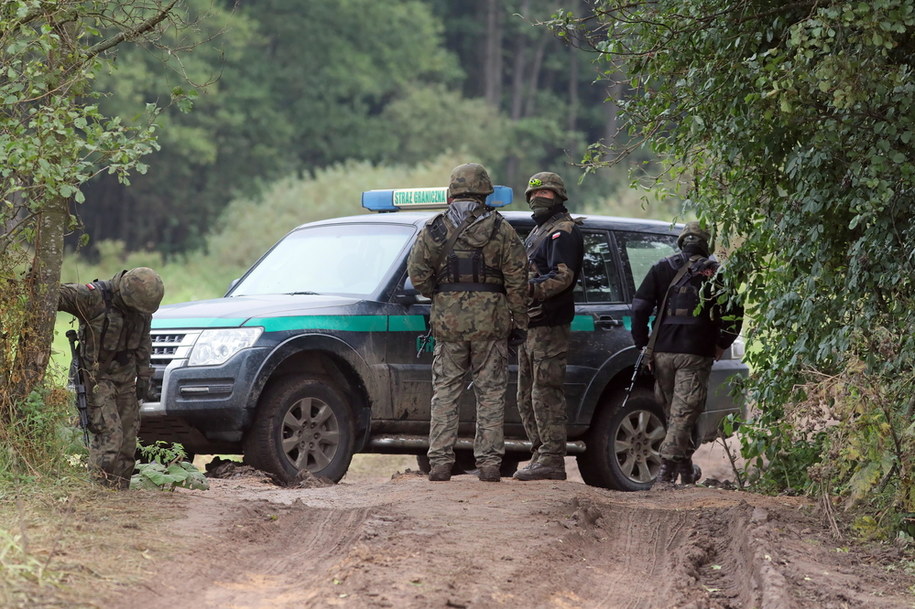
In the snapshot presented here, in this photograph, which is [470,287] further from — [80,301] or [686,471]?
[686,471]

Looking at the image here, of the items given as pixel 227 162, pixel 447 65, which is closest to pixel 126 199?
pixel 227 162

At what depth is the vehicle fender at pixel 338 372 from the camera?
8250mm

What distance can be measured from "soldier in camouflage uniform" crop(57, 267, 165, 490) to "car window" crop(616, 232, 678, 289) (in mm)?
4308

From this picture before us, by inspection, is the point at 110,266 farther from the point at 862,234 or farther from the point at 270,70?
the point at 862,234

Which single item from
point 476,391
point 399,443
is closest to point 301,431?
point 399,443

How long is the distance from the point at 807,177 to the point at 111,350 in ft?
13.8

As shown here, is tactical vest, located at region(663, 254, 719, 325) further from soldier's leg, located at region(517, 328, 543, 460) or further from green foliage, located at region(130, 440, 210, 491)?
green foliage, located at region(130, 440, 210, 491)

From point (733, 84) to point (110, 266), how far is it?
3587 cm

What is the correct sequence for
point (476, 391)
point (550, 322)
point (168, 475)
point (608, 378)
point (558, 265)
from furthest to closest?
point (608, 378)
point (550, 322)
point (558, 265)
point (476, 391)
point (168, 475)

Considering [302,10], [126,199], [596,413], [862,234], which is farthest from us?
[302,10]

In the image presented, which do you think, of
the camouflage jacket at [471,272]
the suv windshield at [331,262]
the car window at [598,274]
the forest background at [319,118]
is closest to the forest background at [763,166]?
the camouflage jacket at [471,272]

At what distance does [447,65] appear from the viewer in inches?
2078

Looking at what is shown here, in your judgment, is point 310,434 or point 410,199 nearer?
point 310,434

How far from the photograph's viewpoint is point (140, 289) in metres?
6.93
